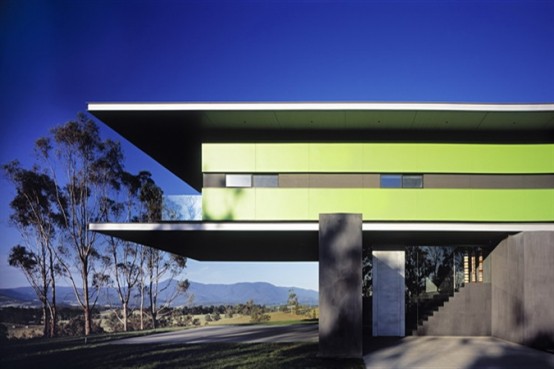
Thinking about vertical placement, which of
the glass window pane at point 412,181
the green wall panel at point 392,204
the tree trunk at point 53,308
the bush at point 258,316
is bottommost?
the bush at point 258,316

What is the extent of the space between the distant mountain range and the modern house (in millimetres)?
21083

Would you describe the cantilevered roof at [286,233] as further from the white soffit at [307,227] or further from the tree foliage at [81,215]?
the tree foliage at [81,215]

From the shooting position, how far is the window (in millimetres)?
15586

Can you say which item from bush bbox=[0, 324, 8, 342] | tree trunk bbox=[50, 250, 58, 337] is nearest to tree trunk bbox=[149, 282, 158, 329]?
tree trunk bbox=[50, 250, 58, 337]

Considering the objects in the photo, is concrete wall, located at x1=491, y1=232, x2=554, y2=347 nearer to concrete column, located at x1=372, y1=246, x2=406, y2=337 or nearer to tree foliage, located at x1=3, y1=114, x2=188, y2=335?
concrete column, located at x1=372, y1=246, x2=406, y2=337

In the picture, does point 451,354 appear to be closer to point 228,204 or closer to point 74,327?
point 228,204

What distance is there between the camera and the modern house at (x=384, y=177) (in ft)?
48.3

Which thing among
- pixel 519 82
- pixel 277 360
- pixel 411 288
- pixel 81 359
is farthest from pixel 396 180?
pixel 81 359

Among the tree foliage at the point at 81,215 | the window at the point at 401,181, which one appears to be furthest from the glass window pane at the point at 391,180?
the tree foliage at the point at 81,215

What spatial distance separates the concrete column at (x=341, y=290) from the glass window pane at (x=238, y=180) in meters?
3.20

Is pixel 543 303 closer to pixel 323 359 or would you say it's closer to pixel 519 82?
pixel 323 359

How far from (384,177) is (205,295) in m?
28.9

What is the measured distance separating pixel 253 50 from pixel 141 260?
20.3 metres

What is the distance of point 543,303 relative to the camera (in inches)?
586
